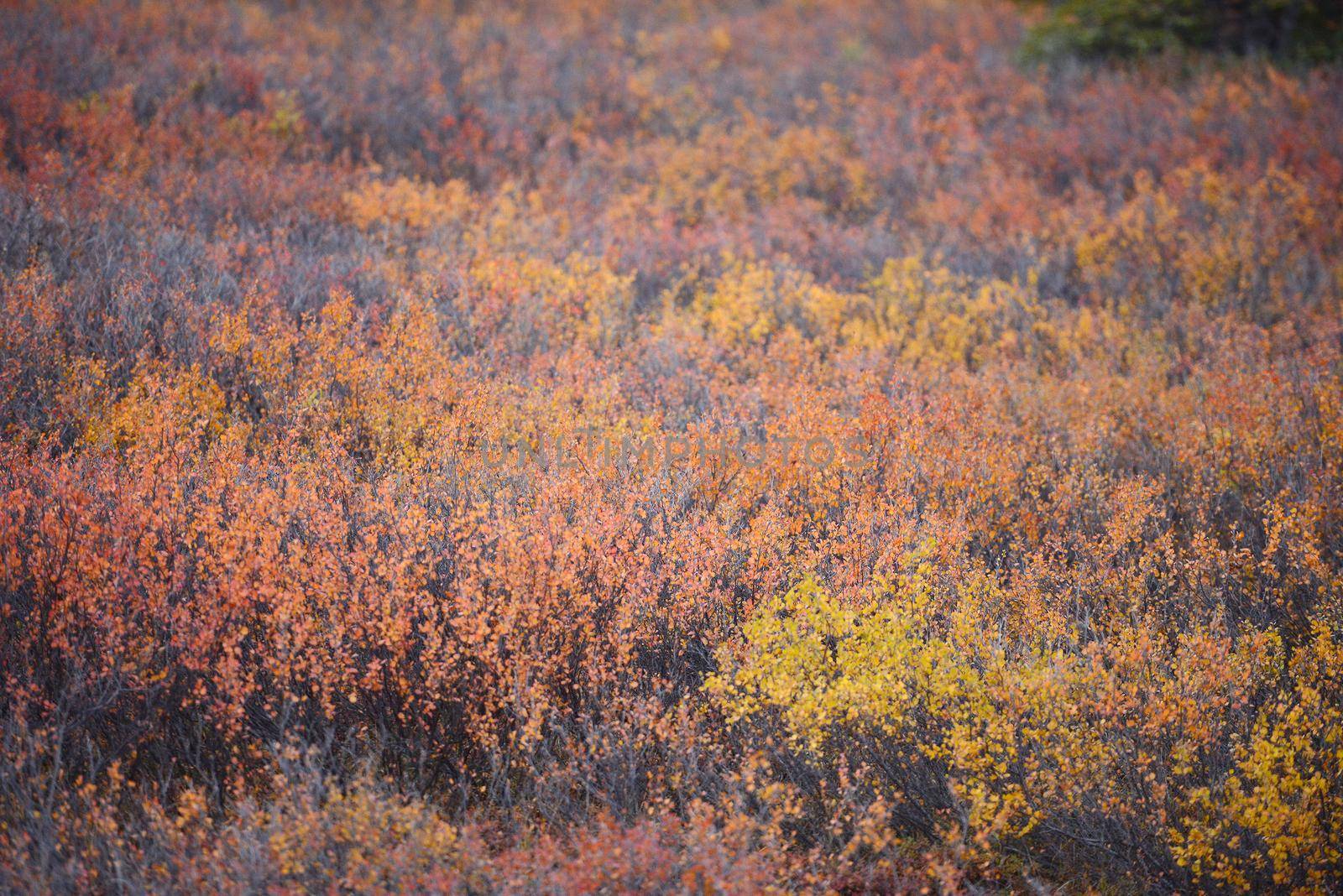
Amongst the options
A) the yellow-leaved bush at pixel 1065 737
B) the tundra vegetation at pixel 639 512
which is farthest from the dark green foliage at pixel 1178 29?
the yellow-leaved bush at pixel 1065 737

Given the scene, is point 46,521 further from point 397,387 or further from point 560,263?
point 560,263

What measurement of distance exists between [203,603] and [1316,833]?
174 inches

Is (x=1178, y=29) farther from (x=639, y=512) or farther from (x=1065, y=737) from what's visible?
(x=1065, y=737)

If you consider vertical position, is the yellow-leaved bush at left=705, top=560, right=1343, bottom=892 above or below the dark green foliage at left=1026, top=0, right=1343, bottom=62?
below

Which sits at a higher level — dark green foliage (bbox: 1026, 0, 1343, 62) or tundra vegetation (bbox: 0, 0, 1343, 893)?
dark green foliage (bbox: 1026, 0, 1343, 62)

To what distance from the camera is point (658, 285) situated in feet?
28.2

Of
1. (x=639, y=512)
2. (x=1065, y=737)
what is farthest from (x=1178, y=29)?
(x=1065, y=737)

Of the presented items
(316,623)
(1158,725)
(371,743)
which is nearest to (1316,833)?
(1158,725)

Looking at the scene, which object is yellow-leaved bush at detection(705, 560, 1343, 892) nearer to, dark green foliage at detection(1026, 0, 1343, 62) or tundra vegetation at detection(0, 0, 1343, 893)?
tundra vegetation at detection(0, 0, 1343, 893)

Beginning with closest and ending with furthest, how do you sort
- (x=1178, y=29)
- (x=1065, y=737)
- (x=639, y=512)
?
(x=1065, y=737) < (x=639, y=512) < (x=1178, y=29)

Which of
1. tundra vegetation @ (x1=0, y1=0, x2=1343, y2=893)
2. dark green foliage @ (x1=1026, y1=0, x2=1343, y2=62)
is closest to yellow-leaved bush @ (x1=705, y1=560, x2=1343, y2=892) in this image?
tundra vegetation @ (x1=0, y1=0, x2=1343, y2=893)

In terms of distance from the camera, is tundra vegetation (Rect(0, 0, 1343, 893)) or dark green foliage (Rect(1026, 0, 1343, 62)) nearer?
tundra vegetation (Rect(0, 0, 1343, 893))

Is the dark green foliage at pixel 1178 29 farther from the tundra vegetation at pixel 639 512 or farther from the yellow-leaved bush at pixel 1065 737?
the yellow-leaved bush at pixel 1065 737

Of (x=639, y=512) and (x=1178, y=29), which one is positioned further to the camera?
(x=1178, y=29)
